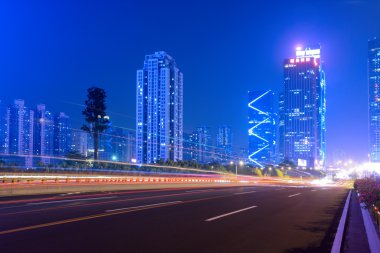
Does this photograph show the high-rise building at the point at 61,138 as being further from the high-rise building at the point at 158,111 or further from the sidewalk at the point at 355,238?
the sidewalk at the point at 355,238

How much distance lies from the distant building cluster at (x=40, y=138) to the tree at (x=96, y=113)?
188 cm

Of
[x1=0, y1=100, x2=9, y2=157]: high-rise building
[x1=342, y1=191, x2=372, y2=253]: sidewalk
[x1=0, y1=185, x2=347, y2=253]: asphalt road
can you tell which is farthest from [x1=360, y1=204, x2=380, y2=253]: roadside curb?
[x1=0, y1=100, x2=9, y2=157]: high-rise building

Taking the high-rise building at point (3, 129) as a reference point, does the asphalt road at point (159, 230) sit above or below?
below

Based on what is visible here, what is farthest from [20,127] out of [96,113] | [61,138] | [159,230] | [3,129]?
[159,230]

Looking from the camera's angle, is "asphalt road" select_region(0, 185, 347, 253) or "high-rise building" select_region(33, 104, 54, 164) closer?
"asphalt road" select_region(0, 185, 347, 253)

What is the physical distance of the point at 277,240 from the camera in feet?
36.9

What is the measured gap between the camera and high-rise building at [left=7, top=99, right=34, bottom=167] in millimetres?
61719

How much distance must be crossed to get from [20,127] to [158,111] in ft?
187

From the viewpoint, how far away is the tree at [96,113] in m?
64.1

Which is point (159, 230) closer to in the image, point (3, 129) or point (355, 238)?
point (355, 238)

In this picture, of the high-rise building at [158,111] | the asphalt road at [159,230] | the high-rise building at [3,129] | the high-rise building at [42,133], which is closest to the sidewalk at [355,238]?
the asphalt road at [159,230]

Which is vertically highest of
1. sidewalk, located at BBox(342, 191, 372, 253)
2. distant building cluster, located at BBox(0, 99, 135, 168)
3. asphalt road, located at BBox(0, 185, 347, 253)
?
distant building cluster, located at BBox(0, 99, 135, 168)

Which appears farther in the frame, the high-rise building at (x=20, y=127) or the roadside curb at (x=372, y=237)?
the high-rise building at (x=20, y=127)

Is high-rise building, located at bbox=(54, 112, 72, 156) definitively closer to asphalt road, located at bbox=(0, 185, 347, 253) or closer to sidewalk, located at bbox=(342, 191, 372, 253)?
asphalt road, located at bbox=(0, 185, 347, 253)
